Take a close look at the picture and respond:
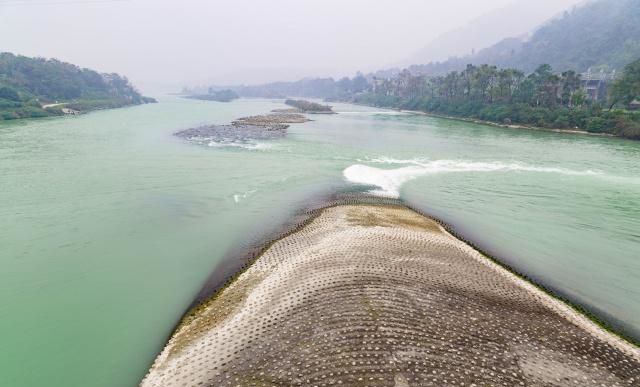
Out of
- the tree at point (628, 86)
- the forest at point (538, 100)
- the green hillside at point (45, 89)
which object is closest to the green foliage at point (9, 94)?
the green hillside at point (45, 89)

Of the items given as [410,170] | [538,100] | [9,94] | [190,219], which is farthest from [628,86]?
[9,94]

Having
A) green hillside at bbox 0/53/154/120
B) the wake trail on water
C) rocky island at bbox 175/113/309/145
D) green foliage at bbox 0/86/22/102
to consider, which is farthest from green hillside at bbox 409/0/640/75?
green foliage at bbox 0/86/22/102

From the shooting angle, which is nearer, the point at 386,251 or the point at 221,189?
the point at 386,251

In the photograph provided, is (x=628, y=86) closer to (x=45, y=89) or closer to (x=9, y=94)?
(x=9, y=94)

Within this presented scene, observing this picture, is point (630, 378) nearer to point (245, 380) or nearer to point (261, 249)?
point (245, 380)

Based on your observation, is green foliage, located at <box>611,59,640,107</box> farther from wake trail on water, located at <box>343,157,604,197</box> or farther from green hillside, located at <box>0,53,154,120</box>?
green hillside, located at <box>0,53,154,120</box>

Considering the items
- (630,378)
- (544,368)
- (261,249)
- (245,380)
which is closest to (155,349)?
(245,380)

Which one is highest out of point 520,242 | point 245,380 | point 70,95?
point 70,95
